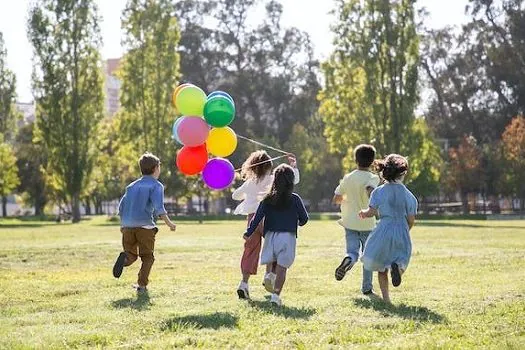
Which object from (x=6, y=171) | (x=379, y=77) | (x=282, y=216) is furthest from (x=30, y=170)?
(x=282, y=216)

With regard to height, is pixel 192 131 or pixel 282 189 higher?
pixel 192 131

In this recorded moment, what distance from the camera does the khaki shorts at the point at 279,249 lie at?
8594mm

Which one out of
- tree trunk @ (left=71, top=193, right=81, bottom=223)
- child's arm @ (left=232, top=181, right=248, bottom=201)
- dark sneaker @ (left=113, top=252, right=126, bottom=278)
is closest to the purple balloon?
child's arm @ (left=232, top=181, right=248, bottom=201)

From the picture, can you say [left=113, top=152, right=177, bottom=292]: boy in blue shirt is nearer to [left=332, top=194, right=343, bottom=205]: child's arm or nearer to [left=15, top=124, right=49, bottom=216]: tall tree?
[left=332, top=194, right=343, bottom=205]: child's arm

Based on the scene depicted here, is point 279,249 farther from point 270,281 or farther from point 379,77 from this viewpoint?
point 379,77

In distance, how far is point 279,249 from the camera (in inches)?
339

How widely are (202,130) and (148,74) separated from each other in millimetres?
40999

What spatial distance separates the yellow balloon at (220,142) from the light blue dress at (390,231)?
307 cm

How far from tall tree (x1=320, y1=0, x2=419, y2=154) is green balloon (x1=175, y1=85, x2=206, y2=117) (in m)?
35.7

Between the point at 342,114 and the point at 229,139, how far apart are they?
121 feet

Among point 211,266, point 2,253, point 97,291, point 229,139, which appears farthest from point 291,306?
point 2,253

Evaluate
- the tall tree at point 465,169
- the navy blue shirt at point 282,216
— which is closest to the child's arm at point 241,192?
the navy blue shirt at point 282,216

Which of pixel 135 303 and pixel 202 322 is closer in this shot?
pixel 202 322

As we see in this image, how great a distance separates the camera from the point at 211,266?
537 inches
